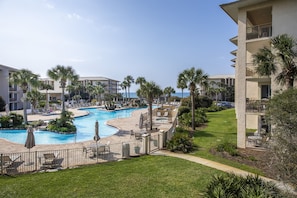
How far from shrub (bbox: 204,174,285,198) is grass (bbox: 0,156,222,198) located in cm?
101

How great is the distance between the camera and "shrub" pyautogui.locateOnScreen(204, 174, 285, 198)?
6355 millimetres

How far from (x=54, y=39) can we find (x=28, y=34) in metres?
2.71

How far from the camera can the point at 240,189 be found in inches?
268

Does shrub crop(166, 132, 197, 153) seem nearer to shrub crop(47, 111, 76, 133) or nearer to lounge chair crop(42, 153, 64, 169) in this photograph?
lounge chair crop(42, 153, 64, 169)

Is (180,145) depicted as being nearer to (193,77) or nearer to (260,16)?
(193,77)

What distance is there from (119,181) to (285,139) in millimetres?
6935

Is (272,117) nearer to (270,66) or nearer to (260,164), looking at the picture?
(260,164)

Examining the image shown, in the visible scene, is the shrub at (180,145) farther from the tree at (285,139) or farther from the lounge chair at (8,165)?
the lounge chair at (8,165)

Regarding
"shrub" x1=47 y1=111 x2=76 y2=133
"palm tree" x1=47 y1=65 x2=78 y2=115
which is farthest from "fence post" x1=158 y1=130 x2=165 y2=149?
"palm tree" x1=47 y1=65 x2=78 y2=115

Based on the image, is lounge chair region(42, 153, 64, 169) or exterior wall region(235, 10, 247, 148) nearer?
lounge chair region(42, 153, 64, 169)

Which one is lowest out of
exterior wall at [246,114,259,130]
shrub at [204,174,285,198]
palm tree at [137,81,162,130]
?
shrub at [204,174,285,198]

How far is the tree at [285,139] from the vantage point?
5.41 metres

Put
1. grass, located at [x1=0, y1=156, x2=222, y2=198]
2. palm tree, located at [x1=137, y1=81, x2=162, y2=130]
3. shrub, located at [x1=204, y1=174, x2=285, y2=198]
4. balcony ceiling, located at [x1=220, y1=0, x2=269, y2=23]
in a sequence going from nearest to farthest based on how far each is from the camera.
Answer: shrub, located at [x1=204, y1=174, x2=285, y2=198], grass, located at [x1=0, y1=156, x2=222, y2=198], balcony ceiling, located at [x1=220, y1=0, x2=269, y2=23], palm tree, located at [x1=137, y1=81, x2=162, y2=130]

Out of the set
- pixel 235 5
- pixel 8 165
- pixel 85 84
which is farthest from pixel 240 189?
pixel 85 84
